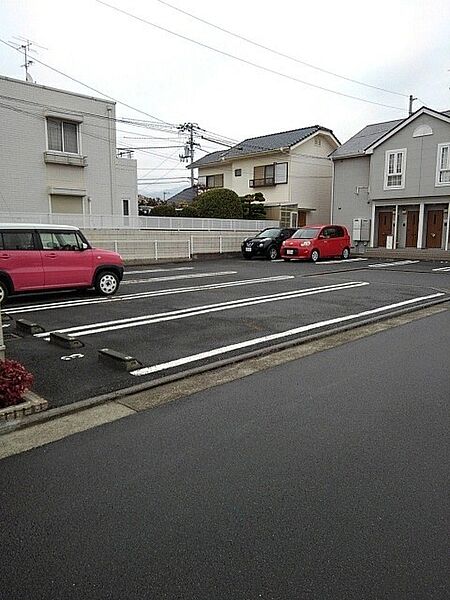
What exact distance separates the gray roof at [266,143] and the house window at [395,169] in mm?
6510

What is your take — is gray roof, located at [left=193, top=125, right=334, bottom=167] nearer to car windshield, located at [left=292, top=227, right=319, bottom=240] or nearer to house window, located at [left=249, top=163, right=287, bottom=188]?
house window, located at [left=249, top=163, right=287, bottom=188]

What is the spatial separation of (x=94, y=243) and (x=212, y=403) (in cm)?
1438

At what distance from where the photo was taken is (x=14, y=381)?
4.08 meters

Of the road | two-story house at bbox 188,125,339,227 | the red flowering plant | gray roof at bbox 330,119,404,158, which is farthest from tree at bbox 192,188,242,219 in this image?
the red flowering plant

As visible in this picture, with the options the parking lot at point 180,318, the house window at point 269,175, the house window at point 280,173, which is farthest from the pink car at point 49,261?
the house window at point 269,175

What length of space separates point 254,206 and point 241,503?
27401 millimetres

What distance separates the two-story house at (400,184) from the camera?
22828 millimetres

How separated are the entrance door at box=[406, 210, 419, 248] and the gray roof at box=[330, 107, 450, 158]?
14.2 feet

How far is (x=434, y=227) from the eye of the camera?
78.2 ft

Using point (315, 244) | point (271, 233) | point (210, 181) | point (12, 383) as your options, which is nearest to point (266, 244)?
point (271, 233)

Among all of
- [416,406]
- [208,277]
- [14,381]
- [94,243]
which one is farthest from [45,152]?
[416,406]

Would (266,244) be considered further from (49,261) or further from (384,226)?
(49,261)

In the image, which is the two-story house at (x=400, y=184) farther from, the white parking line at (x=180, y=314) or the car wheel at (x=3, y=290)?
the car wheel at (x=3, y=290)

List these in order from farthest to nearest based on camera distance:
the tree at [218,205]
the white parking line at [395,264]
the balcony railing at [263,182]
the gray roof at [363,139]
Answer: the balcony railing at [263,182] → the gray roof at [363,139] → the tree at [218,205] → the white parking line at [395,264]
